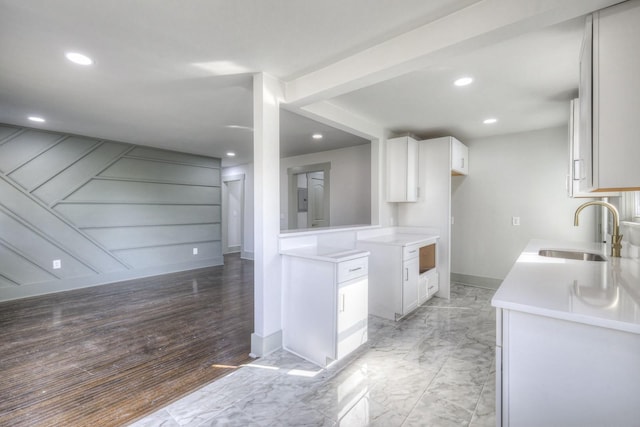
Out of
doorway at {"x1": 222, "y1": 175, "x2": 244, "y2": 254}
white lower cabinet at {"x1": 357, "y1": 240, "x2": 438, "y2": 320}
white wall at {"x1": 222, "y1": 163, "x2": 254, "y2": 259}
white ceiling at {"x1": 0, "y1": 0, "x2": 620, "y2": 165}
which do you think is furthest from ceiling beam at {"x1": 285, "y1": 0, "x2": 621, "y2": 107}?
doorway at {"x1": 222, "y1": 175, "x2": 244, "y2": 254}

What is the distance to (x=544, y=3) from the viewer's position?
1402 millimetres

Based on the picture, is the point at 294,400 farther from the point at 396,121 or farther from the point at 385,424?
the point at 396,121

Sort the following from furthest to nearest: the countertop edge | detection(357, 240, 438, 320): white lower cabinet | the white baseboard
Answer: detection(357, 240, 438, 320): white lower cabinet < the white baseboard < the countertop edge

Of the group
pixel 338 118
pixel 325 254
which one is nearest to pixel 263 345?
pixel 325 254

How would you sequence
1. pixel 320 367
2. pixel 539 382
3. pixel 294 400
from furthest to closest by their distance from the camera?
1. pixel 320 367
2. pixel 294 400
3. pixel 539 382

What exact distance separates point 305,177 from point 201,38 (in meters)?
5.19

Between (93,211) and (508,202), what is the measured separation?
249 inches

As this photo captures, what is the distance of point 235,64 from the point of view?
2250 millimetres

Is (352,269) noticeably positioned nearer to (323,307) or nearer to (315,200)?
(323,307)

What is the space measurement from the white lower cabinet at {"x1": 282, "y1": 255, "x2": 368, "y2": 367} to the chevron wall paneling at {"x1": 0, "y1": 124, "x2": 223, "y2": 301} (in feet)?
12.5

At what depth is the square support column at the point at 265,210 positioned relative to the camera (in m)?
2.38

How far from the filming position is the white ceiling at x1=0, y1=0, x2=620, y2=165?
5.44 ft

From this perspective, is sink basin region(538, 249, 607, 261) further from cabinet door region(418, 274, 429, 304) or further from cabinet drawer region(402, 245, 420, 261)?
cabinet door region(418, 274, 429, 304)

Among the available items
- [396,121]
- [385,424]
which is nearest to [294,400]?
[385,424]
